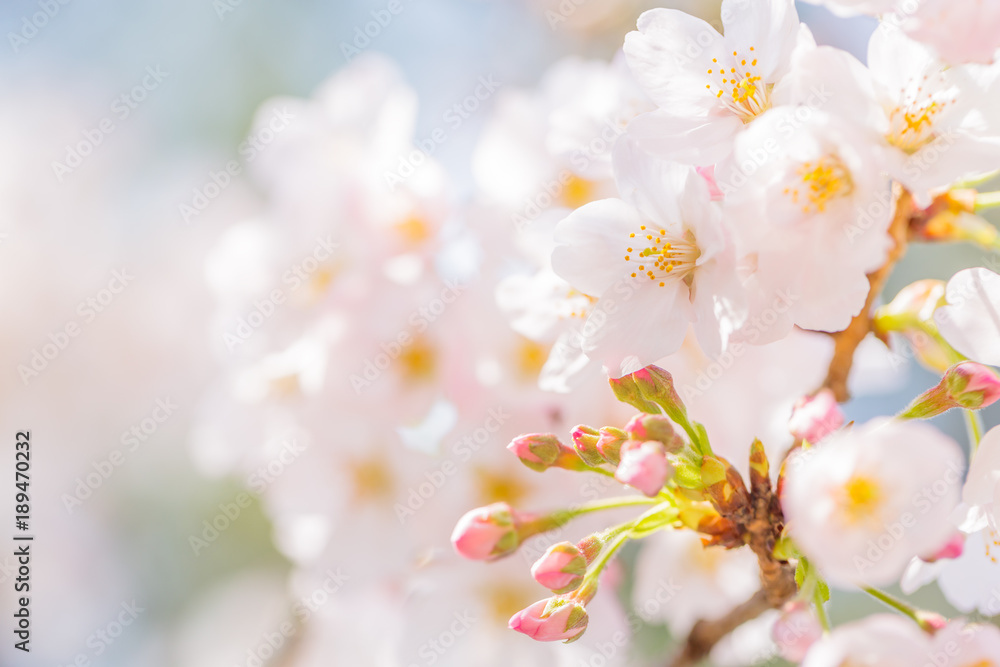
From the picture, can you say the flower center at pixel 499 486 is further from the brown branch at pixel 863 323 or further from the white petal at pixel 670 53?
the white petal at pixel 670 53

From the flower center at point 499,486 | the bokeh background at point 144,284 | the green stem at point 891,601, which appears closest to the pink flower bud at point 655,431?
the green stem at point 891,601

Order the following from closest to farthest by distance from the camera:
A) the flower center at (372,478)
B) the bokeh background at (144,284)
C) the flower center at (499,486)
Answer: the flower center at (499,486) < the flower center at (372,478) < the bokeh background at (144,284)

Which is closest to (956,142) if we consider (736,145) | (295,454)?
(736,145)

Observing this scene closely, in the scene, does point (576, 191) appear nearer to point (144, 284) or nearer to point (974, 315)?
point (974, 315)

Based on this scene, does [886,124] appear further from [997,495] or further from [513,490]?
[513,490]

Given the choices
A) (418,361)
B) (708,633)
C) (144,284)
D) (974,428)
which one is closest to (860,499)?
(974,428)

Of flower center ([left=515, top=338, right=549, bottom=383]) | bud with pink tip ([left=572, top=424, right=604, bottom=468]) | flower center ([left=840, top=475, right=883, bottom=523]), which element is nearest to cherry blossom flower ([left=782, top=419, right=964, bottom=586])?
flower center ([left=840, top=475, right=883, bottom=523])
